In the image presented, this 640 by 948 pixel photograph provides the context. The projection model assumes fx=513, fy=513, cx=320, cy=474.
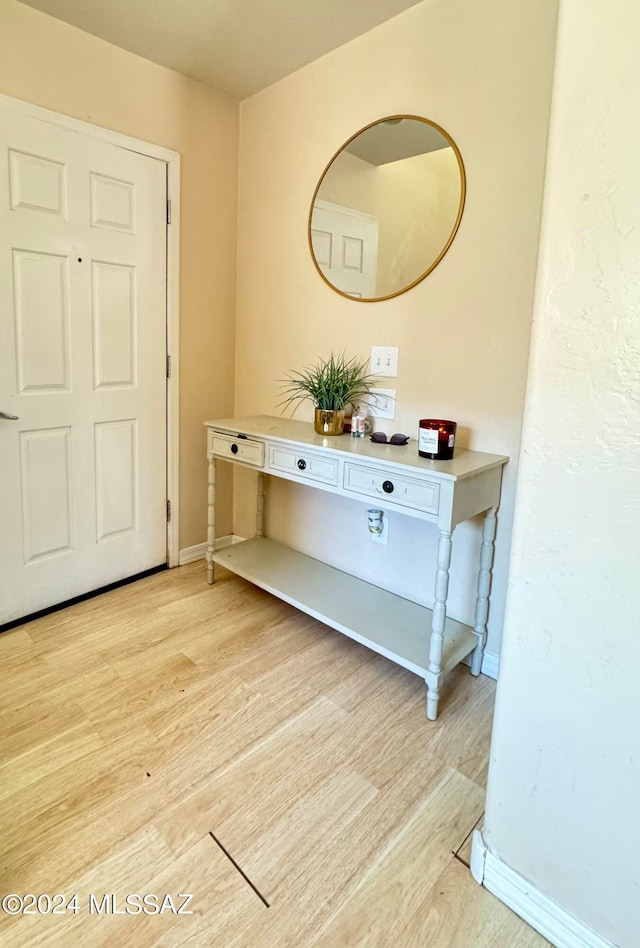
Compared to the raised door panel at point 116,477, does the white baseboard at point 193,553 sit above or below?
below

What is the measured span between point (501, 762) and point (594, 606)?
435 millimetres

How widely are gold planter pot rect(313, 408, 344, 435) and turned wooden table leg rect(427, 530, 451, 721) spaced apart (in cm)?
70

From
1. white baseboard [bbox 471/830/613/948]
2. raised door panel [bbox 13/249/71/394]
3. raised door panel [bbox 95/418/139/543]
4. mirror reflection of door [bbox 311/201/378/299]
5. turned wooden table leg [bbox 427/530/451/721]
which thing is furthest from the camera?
raised door panel [bbox 95/418/139/543]

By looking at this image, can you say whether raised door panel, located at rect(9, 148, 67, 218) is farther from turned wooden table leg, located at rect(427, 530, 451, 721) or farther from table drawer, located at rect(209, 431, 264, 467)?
turned wooden table leg, located at rect(427, 530, 451, 721)

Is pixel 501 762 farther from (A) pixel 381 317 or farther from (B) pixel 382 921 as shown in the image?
(A) pixel 381 317

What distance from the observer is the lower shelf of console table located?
1.82 metres

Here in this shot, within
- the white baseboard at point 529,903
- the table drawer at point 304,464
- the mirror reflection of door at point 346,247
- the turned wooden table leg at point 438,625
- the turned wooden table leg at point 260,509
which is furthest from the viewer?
the turned wooden table leg at point 260,509

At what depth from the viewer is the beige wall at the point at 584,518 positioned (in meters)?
0.83

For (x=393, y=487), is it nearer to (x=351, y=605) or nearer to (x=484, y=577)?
(x=484, y=577)

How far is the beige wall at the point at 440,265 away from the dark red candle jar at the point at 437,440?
0.22m

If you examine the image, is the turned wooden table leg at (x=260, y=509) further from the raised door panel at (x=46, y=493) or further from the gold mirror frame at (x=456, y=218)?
the gold mirror frame at (x=456, y=218)

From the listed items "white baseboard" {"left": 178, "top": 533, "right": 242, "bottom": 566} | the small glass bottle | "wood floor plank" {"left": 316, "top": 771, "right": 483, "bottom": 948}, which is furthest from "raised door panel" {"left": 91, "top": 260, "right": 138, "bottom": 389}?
"wood floor plank" {"left": 316, "top": 771, "right": 483, "bottom": 948}

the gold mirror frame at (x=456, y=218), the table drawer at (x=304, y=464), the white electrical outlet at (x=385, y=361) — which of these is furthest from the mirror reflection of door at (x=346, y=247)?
the table drawer at (x=304, y=464)

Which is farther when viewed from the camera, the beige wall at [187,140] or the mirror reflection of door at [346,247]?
the mirror reflection of door at [346,247]
